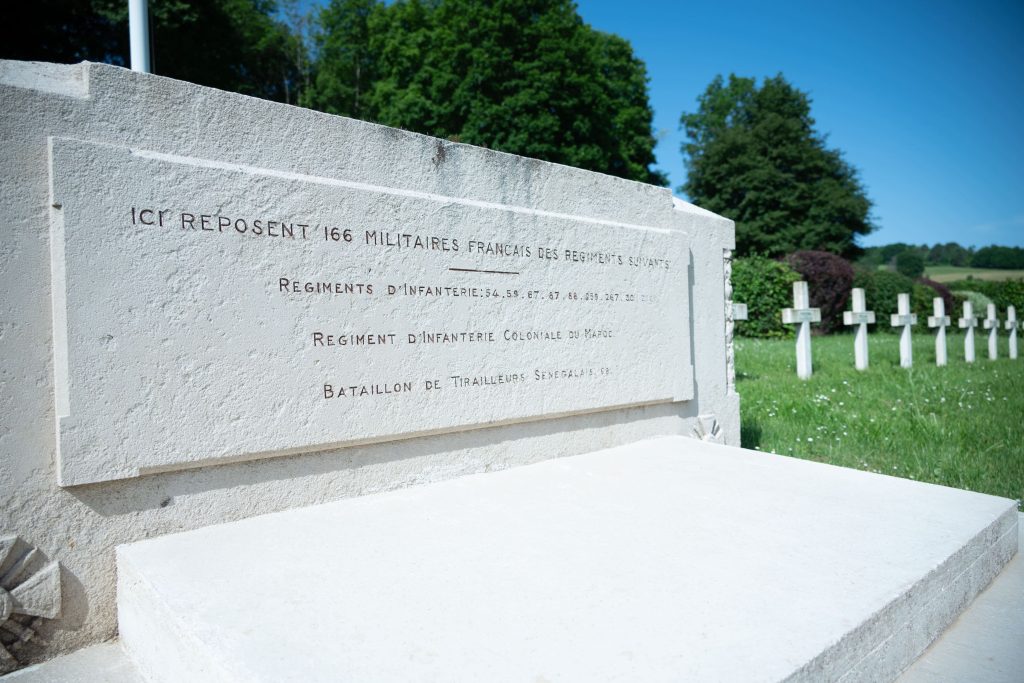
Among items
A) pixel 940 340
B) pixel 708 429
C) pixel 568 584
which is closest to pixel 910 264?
pixel 940 340

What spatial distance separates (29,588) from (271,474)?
2.61ft

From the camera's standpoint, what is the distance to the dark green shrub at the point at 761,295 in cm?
1727

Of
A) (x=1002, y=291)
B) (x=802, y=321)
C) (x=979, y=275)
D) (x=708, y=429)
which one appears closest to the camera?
(x=708, y=429)

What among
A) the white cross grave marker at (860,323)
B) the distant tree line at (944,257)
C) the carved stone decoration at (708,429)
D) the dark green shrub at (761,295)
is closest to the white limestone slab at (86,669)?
the carved stone decoration at (708,429)

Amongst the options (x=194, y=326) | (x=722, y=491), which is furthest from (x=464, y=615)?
(x=722, y=491)

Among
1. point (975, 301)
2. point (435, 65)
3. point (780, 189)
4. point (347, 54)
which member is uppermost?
point (347, 54)

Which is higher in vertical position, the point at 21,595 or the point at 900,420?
the point at 21,595

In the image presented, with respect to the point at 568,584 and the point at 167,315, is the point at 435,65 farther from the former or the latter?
the point at 568,584

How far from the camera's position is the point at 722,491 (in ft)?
9.21

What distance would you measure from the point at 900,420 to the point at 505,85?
17.0m

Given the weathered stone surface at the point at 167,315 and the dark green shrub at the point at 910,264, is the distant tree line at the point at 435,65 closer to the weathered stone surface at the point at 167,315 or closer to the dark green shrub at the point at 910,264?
the weathered stone surface at the point at 167,315

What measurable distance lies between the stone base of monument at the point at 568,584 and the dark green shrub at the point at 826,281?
1844cm

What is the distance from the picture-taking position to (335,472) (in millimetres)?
2621

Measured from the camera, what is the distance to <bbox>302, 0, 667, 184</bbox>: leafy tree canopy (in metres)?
19.3
